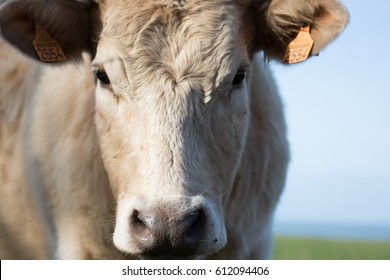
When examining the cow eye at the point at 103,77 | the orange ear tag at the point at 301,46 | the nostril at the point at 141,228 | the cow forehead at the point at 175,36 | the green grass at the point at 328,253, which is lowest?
the green grass at the point at 328,253

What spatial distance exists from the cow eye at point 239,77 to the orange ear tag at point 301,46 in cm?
44

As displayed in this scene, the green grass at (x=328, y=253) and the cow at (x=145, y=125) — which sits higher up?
the cow at (x=145, y=125)

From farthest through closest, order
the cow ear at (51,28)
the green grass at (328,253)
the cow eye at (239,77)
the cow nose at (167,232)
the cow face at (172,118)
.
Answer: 1. the green grass at (328,253)
2. the cow ear at (51,28)
3. the cow eye at (239,77)
4. the cow face at (172,118)
5. the cow nose at (167,232)

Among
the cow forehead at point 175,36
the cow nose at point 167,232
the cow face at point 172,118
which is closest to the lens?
the cow nose at point 167,232

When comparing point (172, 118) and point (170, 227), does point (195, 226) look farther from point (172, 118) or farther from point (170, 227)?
point (172, 118)

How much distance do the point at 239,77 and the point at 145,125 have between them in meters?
0.75

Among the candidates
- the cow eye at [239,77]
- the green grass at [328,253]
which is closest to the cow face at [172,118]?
the cow eye at [239,77]

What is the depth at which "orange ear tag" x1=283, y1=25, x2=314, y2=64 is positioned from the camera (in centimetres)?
495

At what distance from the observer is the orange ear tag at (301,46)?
4953 millimetres

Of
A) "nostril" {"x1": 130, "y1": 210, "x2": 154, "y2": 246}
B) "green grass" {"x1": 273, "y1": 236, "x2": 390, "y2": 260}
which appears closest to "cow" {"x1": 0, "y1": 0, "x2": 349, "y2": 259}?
"nostril" {"x1": 130, "y1": 210, "x2": 154, "y2": 246}

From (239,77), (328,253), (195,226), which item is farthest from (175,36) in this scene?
(328,253)

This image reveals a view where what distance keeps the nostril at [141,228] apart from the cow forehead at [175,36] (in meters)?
0.87

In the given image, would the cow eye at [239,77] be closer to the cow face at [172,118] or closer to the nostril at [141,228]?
the cow face at [172,118]

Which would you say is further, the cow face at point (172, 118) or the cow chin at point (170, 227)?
the cow face at point (172, 118)
